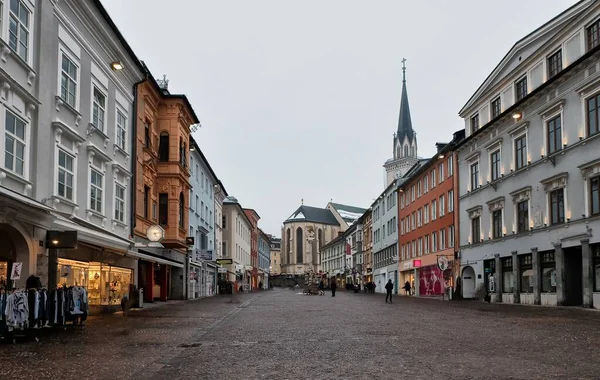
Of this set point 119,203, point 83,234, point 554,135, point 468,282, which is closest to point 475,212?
point 468,282

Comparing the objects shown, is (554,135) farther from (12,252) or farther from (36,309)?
(36,309)

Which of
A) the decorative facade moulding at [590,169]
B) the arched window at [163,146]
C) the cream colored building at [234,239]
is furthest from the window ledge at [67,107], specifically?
the cream colored building at [234,239]

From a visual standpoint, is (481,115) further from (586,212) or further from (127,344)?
(127,344)

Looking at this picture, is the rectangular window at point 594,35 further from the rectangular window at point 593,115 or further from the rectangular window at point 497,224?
the rectangular window at point 497,224

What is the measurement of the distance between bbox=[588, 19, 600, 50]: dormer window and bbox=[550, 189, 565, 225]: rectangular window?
22.5 feet

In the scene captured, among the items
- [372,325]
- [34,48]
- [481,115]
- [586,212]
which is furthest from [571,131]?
[34,48]

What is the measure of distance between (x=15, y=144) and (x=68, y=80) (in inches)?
202

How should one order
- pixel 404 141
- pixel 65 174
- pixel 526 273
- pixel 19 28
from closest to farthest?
pixel 19 28
pixel 65 174
pixel 526 273
pixel 404 141

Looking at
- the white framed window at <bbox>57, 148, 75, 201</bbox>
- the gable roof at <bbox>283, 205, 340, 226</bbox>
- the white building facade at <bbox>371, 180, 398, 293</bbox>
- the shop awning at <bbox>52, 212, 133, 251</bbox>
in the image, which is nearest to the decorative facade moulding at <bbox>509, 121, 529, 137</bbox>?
the shop awning at <bbox>52, 212, 133, 251</bbox>

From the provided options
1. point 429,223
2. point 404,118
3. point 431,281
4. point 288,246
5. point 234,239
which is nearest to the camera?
point 431,281

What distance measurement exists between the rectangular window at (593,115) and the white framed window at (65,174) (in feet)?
69.4

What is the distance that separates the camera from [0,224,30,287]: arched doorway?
58.9 ft

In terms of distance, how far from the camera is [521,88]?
38.8 metres

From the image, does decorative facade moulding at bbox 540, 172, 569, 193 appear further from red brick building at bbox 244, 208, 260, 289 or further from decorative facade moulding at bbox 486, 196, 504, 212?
red brick building at bbox 244, 208, 260, 289
